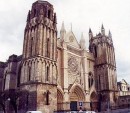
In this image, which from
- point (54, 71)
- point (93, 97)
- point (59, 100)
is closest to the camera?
point (54, 71)

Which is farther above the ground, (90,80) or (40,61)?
(40,61)

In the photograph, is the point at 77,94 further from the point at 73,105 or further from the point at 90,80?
the point at 90,80

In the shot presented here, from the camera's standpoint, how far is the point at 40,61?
35594 mm

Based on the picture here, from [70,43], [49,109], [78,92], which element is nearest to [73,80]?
[78,92]

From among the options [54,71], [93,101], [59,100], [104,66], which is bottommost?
[93,101]

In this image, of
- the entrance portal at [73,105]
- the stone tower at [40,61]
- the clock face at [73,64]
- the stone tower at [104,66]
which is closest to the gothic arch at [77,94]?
the entrance portal at [73,105]

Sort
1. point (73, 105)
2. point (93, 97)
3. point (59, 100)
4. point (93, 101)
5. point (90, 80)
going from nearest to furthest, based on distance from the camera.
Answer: point (59, 100) → point (73, 105) → point (93, 101) → point (93, 97) → point (90, 80)

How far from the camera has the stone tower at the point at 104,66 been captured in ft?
159

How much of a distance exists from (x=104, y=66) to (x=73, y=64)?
9.20 m

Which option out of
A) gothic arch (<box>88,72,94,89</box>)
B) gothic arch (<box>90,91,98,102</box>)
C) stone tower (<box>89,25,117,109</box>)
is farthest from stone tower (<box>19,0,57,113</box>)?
stone tower (<box>89,25,117,109</box>)

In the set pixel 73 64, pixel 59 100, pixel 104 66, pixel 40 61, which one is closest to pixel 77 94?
pixel 59 100

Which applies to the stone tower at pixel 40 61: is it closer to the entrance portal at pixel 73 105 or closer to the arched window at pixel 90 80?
the entrance portal at pixel 73 105

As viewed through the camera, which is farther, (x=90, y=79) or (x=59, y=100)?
(x=90, y=79)

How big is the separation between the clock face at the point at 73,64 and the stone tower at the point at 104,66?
7.99 m
